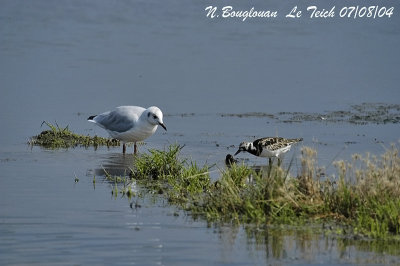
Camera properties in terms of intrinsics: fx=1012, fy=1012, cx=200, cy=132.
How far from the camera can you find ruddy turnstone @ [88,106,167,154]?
16.8 metres

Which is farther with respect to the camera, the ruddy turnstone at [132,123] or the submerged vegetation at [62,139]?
the submerged vegetation at [62,139]

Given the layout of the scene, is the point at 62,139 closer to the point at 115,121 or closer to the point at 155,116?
the point at 115,121

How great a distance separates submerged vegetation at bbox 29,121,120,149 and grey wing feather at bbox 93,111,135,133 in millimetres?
340

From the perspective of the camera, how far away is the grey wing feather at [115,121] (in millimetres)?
17122

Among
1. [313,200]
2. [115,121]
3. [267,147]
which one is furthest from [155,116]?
[313,200]

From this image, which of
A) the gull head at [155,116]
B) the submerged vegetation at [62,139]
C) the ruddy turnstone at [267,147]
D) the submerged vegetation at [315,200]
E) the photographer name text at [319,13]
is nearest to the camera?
the submerged vegetation at [315,200]

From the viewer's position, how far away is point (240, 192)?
37.6ft

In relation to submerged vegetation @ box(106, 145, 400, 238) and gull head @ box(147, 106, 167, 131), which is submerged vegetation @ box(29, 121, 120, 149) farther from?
submerged vegetation @ box(106, 145, 400, 238)

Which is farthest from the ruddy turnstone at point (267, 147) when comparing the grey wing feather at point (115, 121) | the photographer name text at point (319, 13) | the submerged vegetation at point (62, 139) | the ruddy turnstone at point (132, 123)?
the photographer name text at point (319, 13)

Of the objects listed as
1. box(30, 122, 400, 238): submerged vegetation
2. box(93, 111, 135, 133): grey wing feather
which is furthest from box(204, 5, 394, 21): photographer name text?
box(30, 122, 400, 238): submerged vegetation

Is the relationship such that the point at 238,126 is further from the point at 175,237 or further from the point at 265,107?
the point at 175,237

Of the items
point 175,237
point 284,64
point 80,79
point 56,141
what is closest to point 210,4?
point 284,64

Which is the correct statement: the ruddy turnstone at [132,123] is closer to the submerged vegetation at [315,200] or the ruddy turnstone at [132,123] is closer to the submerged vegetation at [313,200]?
the submerged vegetation at [315,200]

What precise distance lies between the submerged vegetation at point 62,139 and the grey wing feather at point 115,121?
1.11 feet
